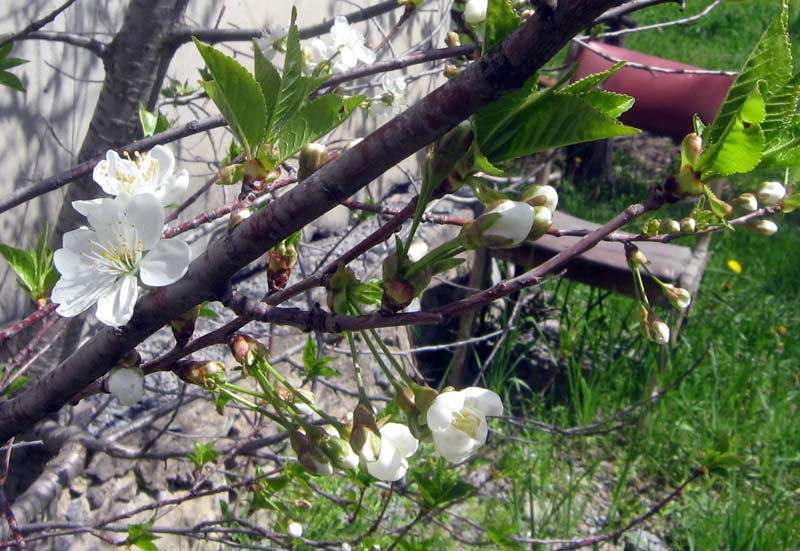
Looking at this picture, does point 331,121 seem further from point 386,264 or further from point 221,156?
point 221,156

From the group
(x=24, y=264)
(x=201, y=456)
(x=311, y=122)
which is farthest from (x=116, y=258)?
(x=201, y=456)

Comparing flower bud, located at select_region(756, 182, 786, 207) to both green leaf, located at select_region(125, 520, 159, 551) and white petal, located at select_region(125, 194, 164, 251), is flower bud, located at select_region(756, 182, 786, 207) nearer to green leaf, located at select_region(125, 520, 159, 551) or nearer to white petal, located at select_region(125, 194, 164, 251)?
white petal, located at select_region(125, 194, 164, 251)

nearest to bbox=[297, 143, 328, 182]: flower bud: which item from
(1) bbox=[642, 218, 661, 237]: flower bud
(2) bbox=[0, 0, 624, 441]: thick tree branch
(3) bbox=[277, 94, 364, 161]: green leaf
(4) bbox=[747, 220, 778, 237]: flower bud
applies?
(3) bbox=[277, 94, 364, 161]: green leaf

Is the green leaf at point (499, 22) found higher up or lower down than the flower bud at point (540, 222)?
higher up

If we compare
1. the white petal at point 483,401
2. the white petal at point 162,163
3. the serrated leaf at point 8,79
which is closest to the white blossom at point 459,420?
the white petal at point 483,401

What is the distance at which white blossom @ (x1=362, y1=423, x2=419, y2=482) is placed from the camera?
0.72 m

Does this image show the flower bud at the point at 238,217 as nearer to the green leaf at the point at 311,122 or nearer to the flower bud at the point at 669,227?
the green leaf at the point at 311,122

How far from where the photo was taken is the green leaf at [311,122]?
0.69m

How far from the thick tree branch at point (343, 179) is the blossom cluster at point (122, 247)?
2 cm

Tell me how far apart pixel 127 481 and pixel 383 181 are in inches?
83.7

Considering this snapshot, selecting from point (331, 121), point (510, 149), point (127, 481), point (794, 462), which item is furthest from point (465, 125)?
point (794, 462)

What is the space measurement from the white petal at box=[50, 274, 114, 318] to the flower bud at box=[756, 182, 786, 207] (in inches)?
28.3

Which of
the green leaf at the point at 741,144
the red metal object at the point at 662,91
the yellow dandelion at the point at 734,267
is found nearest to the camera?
the green leaf at the point at 741,144

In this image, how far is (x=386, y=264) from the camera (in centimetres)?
57
